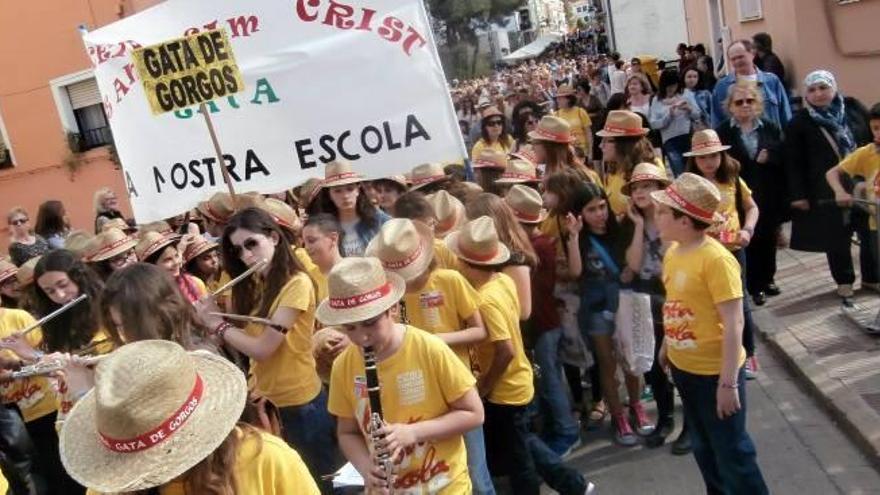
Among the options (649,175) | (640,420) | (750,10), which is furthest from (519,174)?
(750,10)

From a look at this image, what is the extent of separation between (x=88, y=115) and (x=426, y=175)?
13.9 m

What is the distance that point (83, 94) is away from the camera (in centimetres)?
1767

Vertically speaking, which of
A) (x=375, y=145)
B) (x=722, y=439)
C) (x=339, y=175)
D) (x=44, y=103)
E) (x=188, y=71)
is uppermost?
(x=44, y=103)

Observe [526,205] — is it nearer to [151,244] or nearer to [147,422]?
[151,244]

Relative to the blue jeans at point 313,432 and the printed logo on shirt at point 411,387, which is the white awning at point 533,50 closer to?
the blue jeans at point 313,432

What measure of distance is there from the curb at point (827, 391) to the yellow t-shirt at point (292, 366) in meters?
2.98

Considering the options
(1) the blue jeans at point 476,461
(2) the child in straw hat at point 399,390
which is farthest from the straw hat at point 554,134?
(2) the child in straw hat at point 399,390

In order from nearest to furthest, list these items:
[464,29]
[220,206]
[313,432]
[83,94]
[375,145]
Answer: [313,432], [375,145], [220,206], [83,94], [464,29]

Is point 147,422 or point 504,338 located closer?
point 147,422

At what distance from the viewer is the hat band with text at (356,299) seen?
2834 millimetres

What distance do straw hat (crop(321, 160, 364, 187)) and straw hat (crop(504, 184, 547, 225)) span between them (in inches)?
44.6

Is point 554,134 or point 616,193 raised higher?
point 554,134

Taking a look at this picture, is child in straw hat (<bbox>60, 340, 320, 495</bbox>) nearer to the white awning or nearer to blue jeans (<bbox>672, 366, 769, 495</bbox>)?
blue jeans (<bbox>672, 366, 769, 495</bbox>)

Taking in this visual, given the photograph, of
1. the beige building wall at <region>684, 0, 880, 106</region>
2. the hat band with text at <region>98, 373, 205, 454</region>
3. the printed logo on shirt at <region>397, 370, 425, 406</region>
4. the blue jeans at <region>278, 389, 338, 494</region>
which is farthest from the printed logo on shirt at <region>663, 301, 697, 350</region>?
the beige building wall at <region>684, 0, 880, 106</region>
